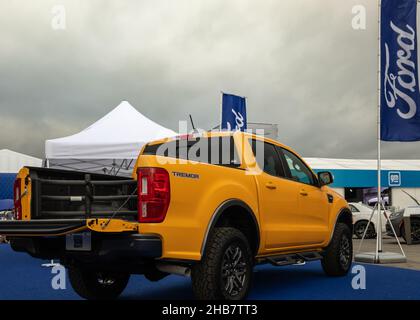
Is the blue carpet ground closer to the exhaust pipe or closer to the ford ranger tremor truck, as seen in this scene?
the ford ranger tremor truck

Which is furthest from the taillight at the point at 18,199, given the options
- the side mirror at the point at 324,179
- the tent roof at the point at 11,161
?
the tent roof at the point at 11,161

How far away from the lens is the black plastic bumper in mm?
4195

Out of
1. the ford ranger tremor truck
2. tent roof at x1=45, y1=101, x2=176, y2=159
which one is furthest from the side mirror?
tent roof at x1=45, y1=101, x2=176, y2=159

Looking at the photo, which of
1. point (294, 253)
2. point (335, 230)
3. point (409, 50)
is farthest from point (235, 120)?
point (294, 253)

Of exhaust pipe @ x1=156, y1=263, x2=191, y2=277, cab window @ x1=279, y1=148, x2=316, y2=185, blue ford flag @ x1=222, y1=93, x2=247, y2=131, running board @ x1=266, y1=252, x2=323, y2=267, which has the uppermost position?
blue ford flag @ x1=222, y1=93, x2=247, y2=131

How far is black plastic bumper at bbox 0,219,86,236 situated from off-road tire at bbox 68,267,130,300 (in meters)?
1.22

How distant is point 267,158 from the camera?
20.8 feet

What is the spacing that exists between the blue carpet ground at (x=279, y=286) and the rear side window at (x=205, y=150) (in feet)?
5.35

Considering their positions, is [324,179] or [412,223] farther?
[412,223]

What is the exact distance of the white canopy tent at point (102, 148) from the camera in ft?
35.4

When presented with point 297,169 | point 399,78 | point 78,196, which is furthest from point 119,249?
point 399,78

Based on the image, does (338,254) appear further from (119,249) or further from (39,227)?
(39,227)

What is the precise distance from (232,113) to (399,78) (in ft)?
20.6
